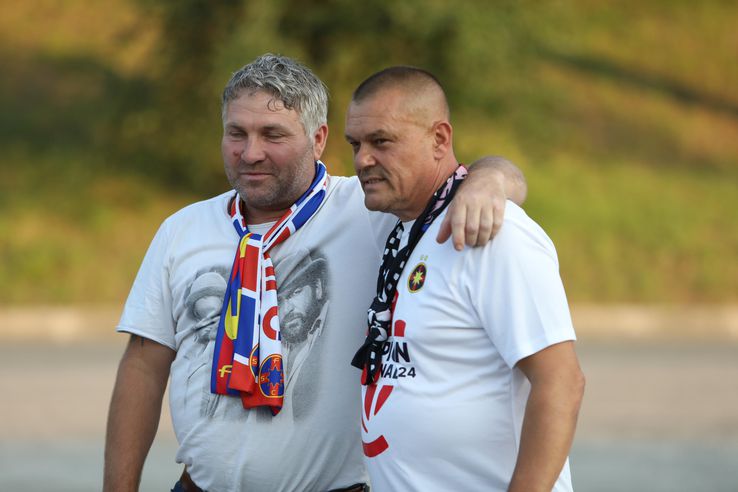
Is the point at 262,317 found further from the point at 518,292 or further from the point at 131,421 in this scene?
the point at 518,292

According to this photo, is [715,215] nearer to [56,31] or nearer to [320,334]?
[56,31]

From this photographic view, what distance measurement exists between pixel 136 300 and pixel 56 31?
2426cm

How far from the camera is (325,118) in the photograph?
11.9ft

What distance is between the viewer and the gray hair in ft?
11.3

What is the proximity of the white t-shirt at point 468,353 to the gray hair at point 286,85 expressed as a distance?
718 millimetres

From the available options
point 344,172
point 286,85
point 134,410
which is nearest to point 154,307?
point 134,410

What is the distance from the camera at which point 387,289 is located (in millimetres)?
3094

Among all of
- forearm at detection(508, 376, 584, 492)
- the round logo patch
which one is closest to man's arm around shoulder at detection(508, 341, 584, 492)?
forearm at detection(508, 376, 584, 492)

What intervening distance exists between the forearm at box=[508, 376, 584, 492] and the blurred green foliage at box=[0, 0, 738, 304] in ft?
45.9

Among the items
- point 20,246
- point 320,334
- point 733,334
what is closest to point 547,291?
point 320,334

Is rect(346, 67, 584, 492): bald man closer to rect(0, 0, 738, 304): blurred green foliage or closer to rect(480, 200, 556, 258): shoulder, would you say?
rect(480, 200, 556, 258): shoulder

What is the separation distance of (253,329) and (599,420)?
682 centimetres

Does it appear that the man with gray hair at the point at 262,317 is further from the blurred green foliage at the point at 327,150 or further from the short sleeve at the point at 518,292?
the blurred green foliage at the point at 327,150

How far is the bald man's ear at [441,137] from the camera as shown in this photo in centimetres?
314
